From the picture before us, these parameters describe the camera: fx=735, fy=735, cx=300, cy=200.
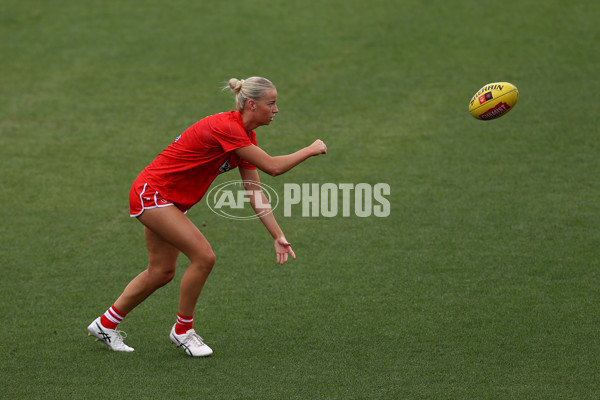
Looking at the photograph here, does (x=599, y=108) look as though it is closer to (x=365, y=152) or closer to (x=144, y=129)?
(x=365, y=152)

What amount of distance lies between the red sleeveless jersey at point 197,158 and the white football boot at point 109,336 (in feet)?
3.31

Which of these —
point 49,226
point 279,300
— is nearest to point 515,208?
point 279,300

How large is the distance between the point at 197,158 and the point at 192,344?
4.06 ft

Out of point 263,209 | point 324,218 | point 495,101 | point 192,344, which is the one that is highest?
point 495,101

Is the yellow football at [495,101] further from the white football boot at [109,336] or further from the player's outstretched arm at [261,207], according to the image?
the white football boot at [109,336]

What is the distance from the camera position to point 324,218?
746 cm

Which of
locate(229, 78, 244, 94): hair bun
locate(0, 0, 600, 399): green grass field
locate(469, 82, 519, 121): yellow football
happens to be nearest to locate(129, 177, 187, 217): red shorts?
locate(229, 78, 244, 94): hair bun

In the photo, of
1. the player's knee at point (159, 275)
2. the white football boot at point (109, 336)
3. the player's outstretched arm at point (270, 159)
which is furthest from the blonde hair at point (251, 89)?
the white football boot at point (109, 336)

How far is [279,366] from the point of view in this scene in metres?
4.71

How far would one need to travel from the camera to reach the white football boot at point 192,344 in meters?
4.88

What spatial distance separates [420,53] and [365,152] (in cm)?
334

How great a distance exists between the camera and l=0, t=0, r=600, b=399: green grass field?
4.73 m
